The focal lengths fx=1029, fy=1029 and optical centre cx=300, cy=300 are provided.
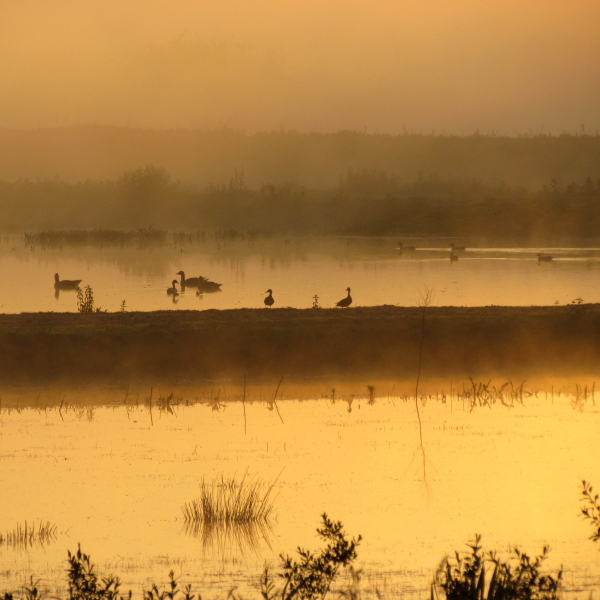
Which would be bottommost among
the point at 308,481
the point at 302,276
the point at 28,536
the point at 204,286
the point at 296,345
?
the point at 28,536

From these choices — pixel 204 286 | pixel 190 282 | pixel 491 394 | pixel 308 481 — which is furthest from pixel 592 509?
pixel 190 282

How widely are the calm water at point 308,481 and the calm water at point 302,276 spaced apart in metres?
12.5

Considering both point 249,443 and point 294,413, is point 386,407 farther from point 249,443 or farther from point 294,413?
point 249,443

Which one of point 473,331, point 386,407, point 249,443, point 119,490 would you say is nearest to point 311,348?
point 473,331

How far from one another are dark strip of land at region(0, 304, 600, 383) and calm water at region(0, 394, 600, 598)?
3470 millimetres

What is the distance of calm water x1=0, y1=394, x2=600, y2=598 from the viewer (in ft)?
25.9

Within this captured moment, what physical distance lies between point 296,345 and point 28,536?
35.6 ft

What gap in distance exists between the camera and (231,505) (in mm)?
9125

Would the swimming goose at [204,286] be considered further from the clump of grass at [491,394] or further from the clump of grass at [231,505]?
the clump of grass at [231,505]

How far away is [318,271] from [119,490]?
29.2 m

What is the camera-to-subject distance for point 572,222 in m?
71.4

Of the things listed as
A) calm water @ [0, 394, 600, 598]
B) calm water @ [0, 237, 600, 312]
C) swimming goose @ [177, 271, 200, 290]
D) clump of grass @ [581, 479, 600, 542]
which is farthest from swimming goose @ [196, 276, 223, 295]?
clump of grass @ [581, 479, 600, 542]

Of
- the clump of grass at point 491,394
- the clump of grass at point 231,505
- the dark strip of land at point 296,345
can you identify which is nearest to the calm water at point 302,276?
the dark strip of land at point 296,345

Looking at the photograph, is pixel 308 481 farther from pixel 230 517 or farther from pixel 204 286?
pixel 204 286
